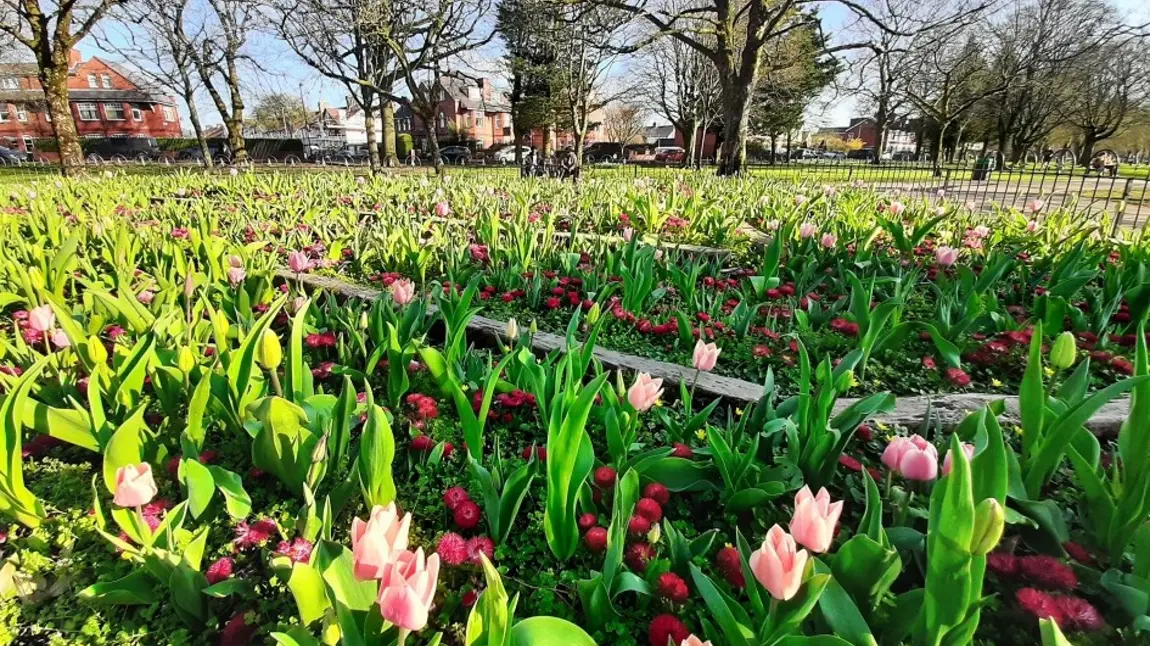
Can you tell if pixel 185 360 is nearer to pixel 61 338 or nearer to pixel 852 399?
pixel 61 338

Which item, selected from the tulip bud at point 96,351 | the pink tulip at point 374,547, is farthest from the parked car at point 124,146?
the pink tulip at point 374,547

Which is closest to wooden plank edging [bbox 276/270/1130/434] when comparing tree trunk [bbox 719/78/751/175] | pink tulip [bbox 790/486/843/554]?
pink tulip [bbox 790/486/843/554]

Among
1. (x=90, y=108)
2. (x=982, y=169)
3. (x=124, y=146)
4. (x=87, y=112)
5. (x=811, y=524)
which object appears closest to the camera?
(x=811, y=524)

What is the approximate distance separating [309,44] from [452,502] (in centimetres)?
1731

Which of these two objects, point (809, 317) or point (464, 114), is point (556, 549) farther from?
point (464, 114)

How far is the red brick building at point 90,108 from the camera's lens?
46812 millimetres

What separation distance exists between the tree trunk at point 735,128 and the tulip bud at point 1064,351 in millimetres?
10590

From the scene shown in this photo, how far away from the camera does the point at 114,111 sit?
1967 inches

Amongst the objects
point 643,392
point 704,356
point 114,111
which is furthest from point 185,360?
point 114,111

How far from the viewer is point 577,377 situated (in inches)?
65.4

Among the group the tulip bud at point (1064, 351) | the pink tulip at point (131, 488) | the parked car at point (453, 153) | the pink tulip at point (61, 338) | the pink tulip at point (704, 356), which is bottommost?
the pink tulip at point (131, 488)

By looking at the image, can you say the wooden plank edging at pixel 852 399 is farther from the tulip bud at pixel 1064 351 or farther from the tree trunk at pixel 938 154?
the tree trunk at pixel 938 154

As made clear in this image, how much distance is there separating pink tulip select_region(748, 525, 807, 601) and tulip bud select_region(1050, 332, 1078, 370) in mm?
1306

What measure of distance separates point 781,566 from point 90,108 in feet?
217
